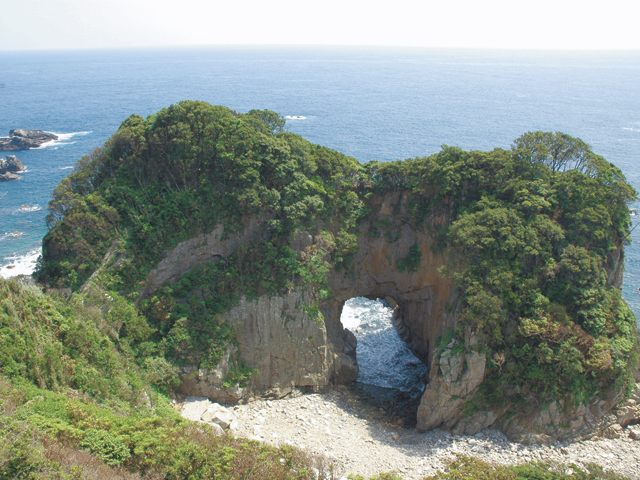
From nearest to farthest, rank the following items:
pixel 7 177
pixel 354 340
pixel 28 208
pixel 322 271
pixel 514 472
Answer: pixel 514 472 → pixel 322 271 → pixel 354 340 → pixel 28 208 → pixel 7 177

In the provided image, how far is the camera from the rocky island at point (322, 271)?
30.0m

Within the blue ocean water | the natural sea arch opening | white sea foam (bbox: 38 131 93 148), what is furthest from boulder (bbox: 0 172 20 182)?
the natural sea arch opening

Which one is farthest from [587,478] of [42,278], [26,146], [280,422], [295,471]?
[26,146]

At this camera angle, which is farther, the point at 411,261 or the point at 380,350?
the point at 380,350

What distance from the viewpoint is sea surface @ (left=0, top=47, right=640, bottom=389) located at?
2739 inches

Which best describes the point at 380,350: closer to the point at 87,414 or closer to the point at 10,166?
the point at 87,414

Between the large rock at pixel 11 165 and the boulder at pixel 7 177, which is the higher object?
the large rock at pixel 11 165

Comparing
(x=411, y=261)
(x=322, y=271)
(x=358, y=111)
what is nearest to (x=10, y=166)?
(x=322, y=271)

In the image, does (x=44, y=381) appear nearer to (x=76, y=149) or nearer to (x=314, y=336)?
(x=314, y=336)

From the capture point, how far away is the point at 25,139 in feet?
306

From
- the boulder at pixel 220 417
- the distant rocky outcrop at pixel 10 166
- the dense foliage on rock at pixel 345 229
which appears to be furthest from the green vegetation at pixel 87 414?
the distant rocky outcrop at pixel 10 166

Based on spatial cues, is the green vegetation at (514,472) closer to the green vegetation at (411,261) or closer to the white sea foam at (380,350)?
the white sea foam at (380,350)

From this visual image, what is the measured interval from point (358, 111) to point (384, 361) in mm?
88140

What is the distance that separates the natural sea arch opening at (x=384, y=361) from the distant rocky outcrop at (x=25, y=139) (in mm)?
82486
